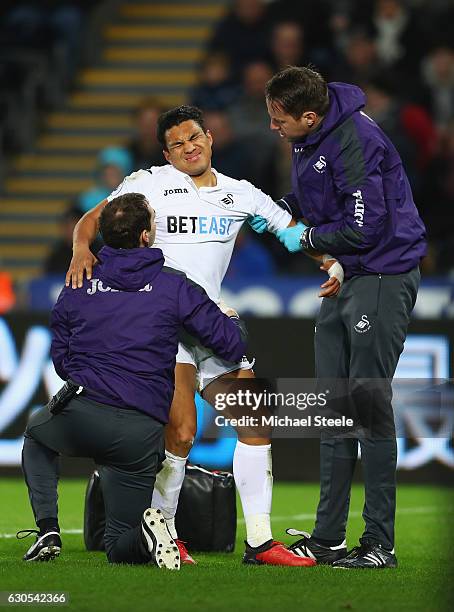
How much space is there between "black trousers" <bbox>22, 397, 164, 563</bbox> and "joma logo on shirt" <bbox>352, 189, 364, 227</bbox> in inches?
48.5

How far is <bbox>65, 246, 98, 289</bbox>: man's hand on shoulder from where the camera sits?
6.04 metres

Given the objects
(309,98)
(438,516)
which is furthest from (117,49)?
(309,98)

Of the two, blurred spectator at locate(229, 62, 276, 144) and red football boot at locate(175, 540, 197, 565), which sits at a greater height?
blurred spectator at locate(229, 62, 276, 144)

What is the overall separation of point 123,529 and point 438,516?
2.89 meters

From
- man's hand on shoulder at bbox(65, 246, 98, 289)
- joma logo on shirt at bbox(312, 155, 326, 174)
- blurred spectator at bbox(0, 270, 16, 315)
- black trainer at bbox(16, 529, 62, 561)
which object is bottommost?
black trainer at bbox(16, 529, 62, 561)

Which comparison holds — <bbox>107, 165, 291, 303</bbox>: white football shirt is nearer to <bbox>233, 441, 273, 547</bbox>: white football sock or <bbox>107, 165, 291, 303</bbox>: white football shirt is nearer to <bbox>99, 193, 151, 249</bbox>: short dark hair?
<bbox>99, 193, 151, 249</bbox>: short dark hair

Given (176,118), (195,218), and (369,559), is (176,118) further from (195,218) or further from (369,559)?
(369,559)

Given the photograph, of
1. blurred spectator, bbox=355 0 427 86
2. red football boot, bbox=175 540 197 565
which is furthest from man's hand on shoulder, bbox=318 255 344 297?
blurred spectator, bbox=355 0 427 86

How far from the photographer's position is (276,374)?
10.0 m

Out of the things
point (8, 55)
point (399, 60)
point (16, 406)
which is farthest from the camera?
point (8, 55)

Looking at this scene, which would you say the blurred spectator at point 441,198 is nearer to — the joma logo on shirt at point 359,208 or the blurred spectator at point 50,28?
the blurred spectator at point 50,28

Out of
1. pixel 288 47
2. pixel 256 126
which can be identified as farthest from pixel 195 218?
pixel 288 47

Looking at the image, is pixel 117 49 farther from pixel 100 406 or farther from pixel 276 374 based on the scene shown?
pixel 100 406

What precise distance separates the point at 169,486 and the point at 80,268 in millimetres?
→ 1090
